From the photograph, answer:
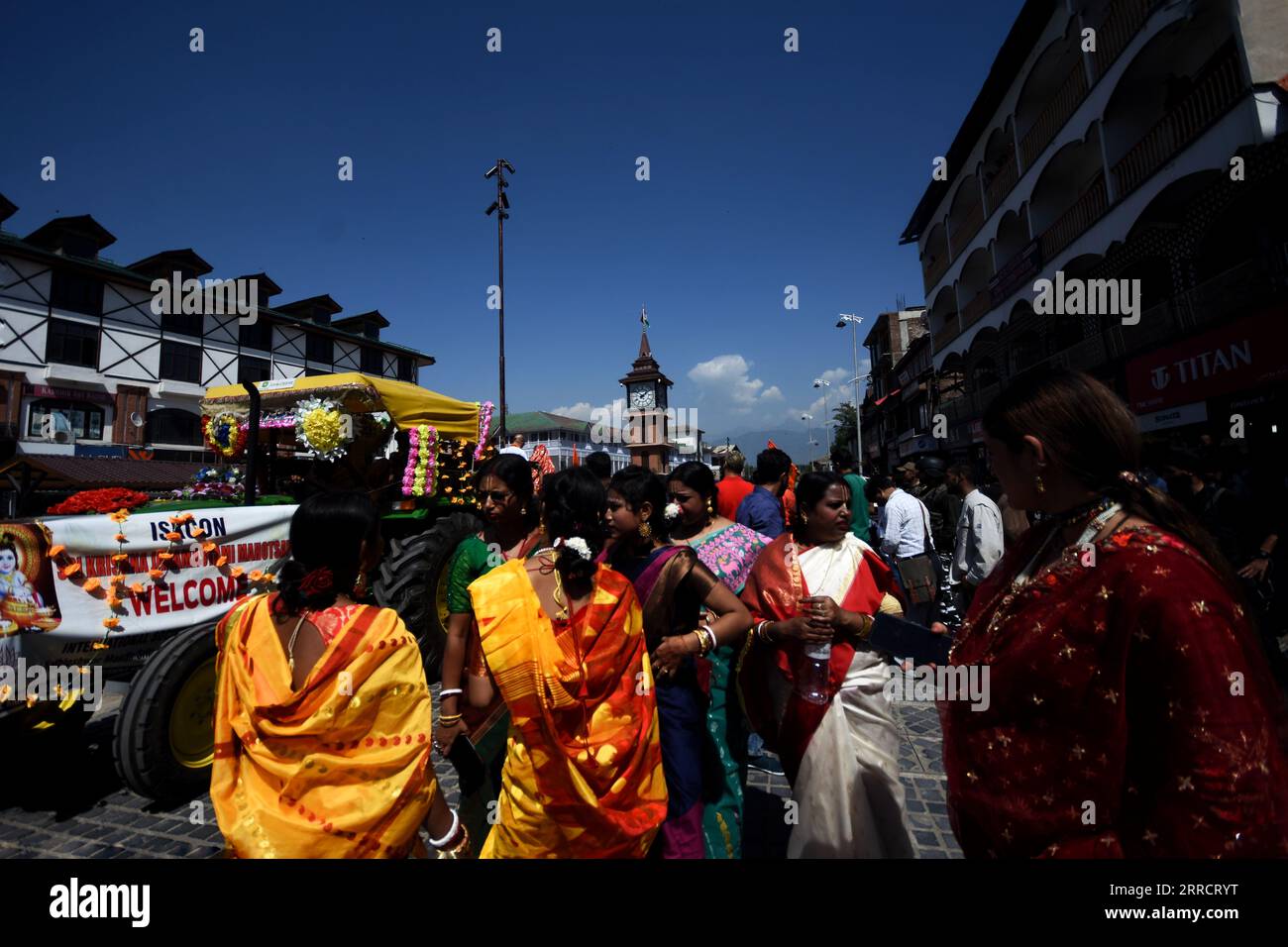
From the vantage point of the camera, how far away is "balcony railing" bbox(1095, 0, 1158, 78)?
11.1 meters

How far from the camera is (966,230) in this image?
20.7 meters

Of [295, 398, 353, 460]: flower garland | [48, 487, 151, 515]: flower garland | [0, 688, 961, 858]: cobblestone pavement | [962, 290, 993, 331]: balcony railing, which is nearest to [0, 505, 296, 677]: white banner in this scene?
[48, 487, 151, 515]: flower garland

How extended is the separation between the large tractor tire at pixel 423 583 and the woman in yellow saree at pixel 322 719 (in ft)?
11.3

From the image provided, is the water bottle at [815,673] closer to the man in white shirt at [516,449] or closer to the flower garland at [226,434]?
the man in white shirt at [516,449]

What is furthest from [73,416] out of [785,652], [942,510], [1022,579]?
[1022,579]

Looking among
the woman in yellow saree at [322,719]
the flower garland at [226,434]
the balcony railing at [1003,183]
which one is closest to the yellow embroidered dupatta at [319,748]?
the woman in yellow saree at [322,719]

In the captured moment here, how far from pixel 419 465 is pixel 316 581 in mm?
4198

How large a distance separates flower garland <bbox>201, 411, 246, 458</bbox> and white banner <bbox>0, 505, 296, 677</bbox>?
1.84 metres

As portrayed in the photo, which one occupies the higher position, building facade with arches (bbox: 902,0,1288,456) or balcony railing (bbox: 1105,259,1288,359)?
building facade with arches (bbox: 902,0,1288,456)

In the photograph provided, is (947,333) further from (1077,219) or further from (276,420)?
(276,420)

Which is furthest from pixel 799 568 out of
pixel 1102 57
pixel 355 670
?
pixel 1102 57

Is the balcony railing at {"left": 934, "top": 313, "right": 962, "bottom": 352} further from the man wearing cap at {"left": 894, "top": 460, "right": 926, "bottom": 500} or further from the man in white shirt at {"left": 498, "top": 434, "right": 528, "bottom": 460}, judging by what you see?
the man in white shirt at {"left": 498, "top": 434, "right": 528, "bottom": 460}

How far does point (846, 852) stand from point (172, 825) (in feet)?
11.8

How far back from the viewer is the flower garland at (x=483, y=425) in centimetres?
686
